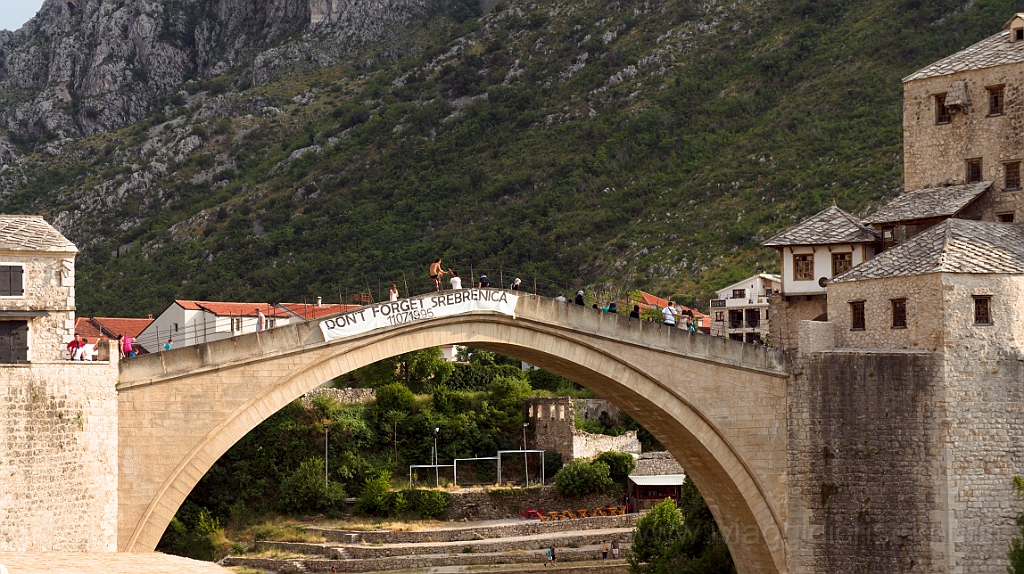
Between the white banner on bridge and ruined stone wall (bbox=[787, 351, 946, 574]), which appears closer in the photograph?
the white banner on bridge

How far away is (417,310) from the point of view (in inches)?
1229

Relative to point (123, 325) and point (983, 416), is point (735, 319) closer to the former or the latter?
point (123, 325)

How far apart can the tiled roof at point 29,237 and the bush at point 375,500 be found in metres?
30.7

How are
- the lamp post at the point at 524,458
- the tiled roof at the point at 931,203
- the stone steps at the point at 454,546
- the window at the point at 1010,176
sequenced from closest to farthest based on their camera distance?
1. the tiled roof at the point at 931,203
2. the window at the point at 1010,176
3. the stone steps at the point at 454,546
4. the lamp post at the point at 524,458

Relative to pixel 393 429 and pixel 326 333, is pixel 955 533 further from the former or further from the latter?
pixel 393 429

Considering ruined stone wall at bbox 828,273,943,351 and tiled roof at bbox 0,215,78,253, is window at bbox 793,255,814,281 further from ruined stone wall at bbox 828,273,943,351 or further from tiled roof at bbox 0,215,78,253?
tiled roof at bbox 0,215,78,253

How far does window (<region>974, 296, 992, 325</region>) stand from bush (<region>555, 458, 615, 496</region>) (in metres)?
28.3

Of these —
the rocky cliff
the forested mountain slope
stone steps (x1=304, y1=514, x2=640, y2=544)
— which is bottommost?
stone steps (x1=304, y1=514, x2=640, y2=544)

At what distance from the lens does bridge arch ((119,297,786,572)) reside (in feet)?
90.8

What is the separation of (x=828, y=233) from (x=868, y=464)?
766 centimetres

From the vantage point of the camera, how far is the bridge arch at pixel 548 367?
1089 inches

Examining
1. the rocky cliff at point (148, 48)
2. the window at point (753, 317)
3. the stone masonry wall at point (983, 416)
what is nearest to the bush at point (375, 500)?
the window at point (753, 317)

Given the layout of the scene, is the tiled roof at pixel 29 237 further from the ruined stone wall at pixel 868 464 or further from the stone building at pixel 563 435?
the stone building at pixel 563 435

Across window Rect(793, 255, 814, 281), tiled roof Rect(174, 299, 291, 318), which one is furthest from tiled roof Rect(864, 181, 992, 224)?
tiled roof Rect(174, 299, 291, 318)
